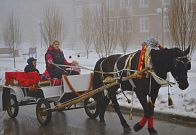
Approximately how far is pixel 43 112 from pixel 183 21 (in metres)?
5.11

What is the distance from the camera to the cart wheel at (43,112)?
817cm

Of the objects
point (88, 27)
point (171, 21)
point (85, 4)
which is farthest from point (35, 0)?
point (171, 21)

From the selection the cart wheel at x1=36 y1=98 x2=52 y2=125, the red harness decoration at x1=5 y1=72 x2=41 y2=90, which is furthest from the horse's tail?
the red harness decoration at x1=5 y1=72 x2=41 y2=90

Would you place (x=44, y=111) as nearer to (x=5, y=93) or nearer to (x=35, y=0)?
(x=5, y=93)

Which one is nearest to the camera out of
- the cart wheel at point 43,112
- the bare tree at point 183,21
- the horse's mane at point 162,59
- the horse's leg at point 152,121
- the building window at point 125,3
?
the horse's mane at point 162,59

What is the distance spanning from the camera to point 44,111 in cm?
824

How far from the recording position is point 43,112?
8.31 meters

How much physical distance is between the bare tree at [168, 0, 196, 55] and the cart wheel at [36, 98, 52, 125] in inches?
188

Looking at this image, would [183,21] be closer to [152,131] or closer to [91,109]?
[91,109]

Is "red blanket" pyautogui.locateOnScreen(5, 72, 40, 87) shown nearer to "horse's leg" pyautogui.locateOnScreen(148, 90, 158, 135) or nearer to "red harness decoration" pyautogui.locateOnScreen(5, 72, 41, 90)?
"red harness decoration" pyautogui.locateOnScreen(5, 72, 41, 90)

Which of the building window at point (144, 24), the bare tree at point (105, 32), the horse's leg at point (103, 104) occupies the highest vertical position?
the building window at point (144, 24)

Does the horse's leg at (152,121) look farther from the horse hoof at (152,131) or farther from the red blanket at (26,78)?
the red blanket at (26,78)

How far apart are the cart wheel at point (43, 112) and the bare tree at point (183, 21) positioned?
15.6 feet

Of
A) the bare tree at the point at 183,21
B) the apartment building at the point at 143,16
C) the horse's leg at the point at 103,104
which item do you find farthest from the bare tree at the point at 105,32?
the apartment building at the point at 143,16
